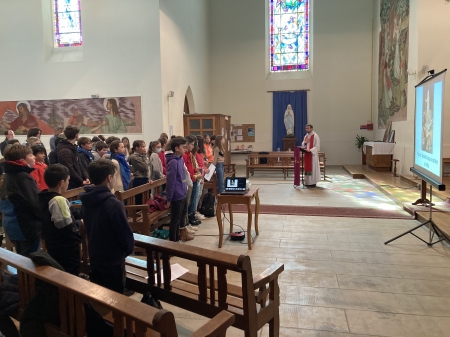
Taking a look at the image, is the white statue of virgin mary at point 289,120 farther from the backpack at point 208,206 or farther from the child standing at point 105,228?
the child standing at point 105,228

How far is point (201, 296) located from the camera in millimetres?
2031

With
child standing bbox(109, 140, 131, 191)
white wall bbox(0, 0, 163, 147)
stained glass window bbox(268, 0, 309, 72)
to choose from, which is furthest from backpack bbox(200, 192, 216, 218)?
stained glass window bbox(268, 0, 309, 72)

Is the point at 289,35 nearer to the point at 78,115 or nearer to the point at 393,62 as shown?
the point at 393,62

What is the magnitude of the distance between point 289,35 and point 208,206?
424 inches

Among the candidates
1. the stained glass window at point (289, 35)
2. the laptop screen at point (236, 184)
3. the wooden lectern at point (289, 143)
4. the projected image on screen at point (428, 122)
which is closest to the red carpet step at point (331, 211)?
the projected image on screen at point (428, 122)

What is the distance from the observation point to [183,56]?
11125mm

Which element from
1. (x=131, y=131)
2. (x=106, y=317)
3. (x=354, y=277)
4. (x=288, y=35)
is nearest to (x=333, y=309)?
(x=354, y=277)

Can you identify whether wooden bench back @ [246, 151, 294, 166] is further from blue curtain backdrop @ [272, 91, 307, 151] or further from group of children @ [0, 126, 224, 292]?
group of children @ [0, 126, 224, 292]

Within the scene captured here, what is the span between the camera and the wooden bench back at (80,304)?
1208mm

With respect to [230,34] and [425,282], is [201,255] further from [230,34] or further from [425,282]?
[230,34]

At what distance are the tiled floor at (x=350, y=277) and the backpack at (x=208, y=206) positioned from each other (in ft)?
1.06

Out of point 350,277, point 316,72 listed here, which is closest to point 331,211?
point 350,277

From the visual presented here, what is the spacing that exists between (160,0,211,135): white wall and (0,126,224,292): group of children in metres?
5.31

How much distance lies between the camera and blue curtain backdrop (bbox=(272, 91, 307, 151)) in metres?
14.0
